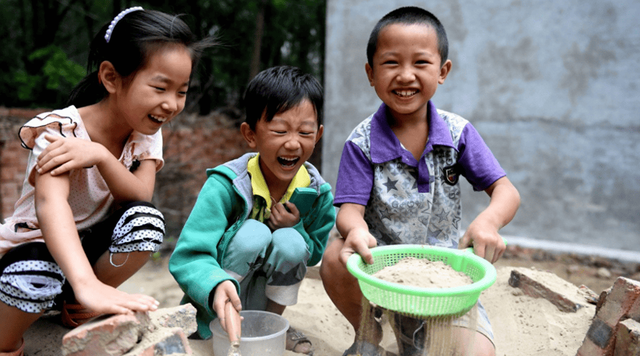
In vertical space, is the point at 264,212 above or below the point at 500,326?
above

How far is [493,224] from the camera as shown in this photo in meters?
1.71

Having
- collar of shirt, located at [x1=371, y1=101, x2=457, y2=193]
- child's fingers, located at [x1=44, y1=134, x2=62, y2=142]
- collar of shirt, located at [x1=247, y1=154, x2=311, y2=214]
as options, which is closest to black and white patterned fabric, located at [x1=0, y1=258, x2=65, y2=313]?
child's fingers, located at [x1=44, y1=134, x2=62, y2=142]

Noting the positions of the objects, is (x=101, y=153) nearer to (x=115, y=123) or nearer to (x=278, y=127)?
(x=115, y=123)

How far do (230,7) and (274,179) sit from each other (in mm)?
6022

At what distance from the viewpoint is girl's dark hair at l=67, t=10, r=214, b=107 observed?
5.56 ft

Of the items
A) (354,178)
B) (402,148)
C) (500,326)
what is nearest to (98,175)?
(354,178)

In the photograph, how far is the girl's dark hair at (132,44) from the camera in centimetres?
169

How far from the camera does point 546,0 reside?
3768mm

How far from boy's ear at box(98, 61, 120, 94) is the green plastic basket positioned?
1.05 metres

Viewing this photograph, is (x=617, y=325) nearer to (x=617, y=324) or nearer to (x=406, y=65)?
(x=617, y=324)

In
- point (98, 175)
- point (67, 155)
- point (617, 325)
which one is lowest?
point (617, 325)

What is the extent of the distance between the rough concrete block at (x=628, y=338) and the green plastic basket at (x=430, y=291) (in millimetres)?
562

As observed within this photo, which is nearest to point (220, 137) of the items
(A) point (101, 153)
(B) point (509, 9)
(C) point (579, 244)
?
(B) point (509, 9)

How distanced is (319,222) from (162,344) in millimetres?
897
